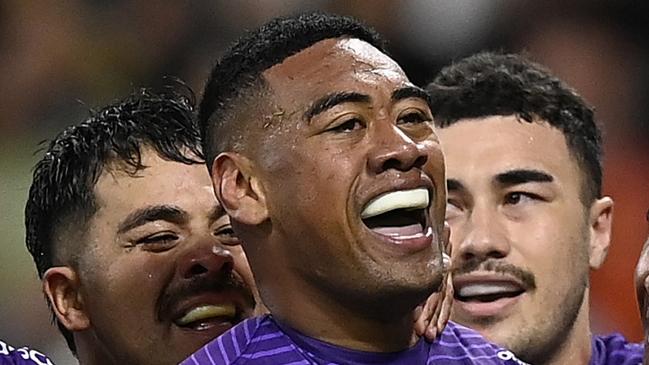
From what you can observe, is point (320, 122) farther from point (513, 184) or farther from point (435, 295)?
point (513, 184)

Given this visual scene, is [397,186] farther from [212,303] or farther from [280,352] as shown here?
[212,303]

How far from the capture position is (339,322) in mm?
1661

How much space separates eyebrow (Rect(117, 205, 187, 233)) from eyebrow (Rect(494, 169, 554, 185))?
0.55m

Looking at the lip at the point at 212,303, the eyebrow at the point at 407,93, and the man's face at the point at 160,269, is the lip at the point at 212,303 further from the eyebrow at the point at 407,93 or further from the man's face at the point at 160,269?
the eyebrow at the point at 407,93

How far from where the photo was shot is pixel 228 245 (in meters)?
2.05

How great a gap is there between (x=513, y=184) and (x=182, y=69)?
117 centimetres

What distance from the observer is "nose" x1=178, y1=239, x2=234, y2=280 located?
6.62 ft

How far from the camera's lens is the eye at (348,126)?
1644 millimetres

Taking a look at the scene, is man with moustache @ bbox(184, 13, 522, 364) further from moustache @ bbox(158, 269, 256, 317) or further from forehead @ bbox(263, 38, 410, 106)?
moustache @ bbox(158, 269, 256, 317)

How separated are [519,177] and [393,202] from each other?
2.39ft

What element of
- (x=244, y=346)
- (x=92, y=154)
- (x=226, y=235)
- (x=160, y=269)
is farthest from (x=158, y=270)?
(x=244, y=346)

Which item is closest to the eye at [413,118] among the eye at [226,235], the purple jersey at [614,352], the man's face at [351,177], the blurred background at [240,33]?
the man's face at [351,177]

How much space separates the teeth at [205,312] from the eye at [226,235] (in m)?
0.09

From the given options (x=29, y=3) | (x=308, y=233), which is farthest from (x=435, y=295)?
(x=29, y=3)
